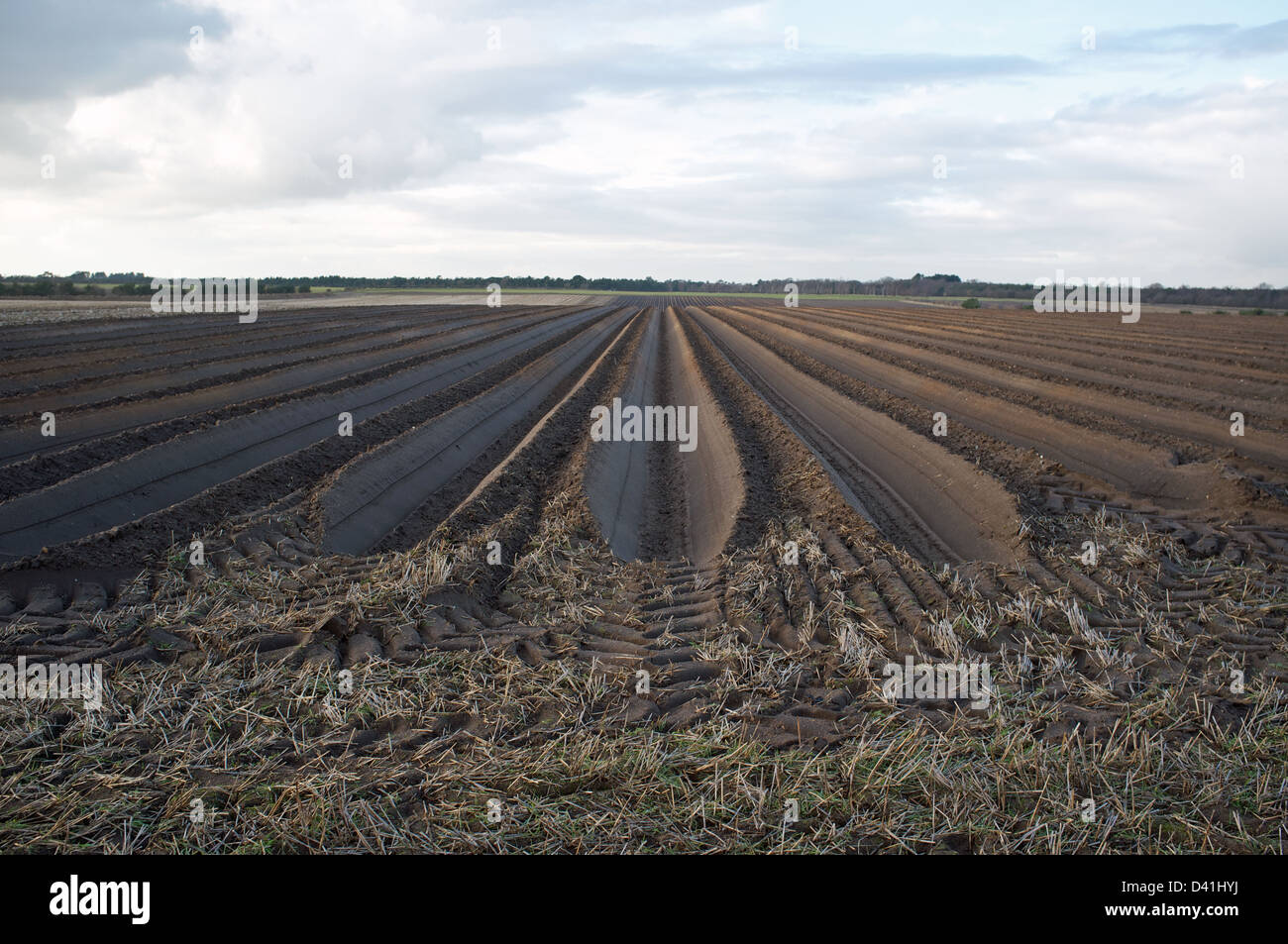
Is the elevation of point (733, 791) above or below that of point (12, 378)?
below

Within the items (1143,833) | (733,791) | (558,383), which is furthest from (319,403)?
(1143,833)

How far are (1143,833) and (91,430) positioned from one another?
12306 mm

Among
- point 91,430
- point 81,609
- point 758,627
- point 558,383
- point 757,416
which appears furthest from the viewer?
point 558,383

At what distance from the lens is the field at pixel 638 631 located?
3148mm

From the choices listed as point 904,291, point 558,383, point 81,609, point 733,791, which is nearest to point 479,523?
point 81,609

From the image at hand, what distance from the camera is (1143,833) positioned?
9.87 feet

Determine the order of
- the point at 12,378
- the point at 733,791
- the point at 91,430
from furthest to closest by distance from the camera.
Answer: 1. the point at 12,378
2. the point at 91,430
3. the point at 733,791

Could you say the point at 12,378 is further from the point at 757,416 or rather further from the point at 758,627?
the point at 758,627

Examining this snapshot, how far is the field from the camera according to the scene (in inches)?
124

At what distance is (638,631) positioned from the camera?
15.8ft

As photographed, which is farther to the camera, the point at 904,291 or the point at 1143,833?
the point at 904,291

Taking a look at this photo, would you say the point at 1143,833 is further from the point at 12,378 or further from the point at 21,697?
the point at 12,378
